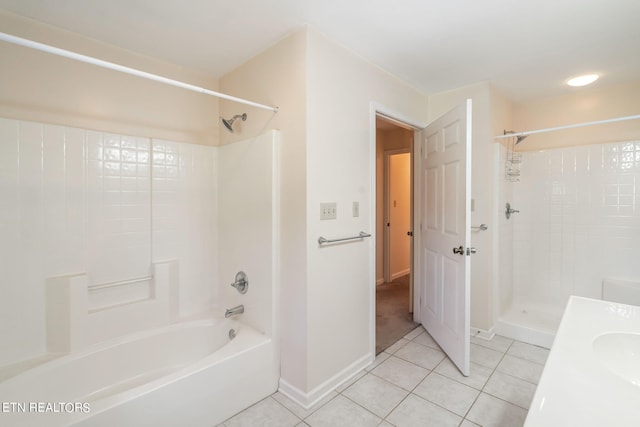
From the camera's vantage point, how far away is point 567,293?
2836 mm

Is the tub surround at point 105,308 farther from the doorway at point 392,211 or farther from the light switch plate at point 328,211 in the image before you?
the doorway at point 392,211

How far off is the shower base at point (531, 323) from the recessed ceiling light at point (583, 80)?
2.12 metres

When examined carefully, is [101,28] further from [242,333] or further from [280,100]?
[242,333]

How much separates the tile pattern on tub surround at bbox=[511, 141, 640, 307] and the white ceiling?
0.81 meters

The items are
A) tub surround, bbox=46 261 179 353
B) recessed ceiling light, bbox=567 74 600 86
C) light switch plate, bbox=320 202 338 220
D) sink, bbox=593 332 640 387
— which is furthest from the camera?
recessed ceiling light, bbox=567 74 600 86

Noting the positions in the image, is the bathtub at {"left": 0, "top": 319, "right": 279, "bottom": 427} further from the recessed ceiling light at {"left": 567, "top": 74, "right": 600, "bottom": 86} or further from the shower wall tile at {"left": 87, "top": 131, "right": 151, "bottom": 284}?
the recessed ceiling light at {"left": 567, "top": 74, "right": 600, "bottom": 86}

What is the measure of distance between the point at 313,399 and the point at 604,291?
9.16ft

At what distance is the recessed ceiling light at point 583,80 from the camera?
2.37m

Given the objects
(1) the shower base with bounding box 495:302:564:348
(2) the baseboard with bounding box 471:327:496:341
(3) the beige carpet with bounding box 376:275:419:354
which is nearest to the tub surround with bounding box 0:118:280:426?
(3) the beige carpet with bounding box 376:275:419:354

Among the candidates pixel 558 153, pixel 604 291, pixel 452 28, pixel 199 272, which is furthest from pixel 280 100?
pixel 604 291

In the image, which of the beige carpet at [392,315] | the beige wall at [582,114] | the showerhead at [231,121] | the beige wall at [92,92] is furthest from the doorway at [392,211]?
the beige wall at [92,92]

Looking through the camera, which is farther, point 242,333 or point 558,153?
point 558,153

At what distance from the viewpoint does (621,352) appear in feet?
3.31

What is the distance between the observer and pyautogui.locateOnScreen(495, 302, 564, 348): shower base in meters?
2.43
